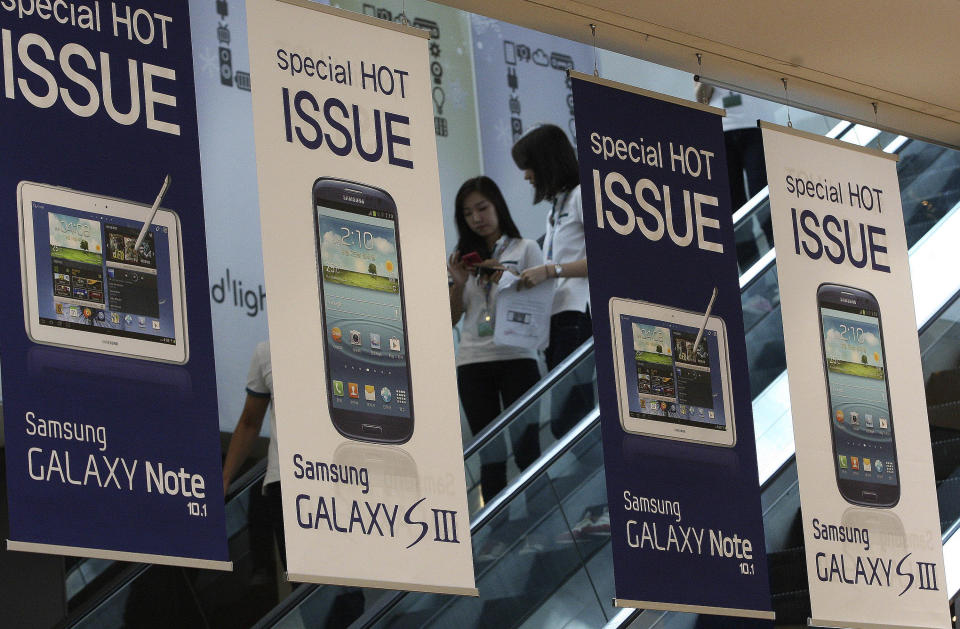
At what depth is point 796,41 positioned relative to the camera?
7.43m

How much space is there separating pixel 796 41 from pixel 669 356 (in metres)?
1.99

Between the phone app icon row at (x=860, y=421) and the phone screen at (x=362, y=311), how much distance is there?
225 centimetres

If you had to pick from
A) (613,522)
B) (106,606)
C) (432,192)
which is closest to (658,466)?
(613,522)

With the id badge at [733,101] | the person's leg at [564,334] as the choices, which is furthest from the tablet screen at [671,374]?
the id badge at [733,101]

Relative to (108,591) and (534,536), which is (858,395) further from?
(108,591)

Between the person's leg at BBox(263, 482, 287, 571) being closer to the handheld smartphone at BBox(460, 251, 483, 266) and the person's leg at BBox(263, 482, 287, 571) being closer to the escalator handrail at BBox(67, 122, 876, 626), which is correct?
the escalator handrail at BBox(67, 122, 876, 626)

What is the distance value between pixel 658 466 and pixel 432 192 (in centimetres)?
139

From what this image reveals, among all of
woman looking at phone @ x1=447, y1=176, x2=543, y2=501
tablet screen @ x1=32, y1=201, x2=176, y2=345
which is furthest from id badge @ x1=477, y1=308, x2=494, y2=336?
tablet screen @ x1=32, y1=201, x2=176, y2=345

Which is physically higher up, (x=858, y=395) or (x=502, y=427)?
(x=502, y=427)

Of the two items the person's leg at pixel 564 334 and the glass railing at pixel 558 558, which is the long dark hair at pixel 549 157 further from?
the glass railing at pixel 558 558

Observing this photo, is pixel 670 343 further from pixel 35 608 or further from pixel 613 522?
pixel 35 608

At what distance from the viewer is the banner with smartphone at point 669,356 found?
5.88 metres

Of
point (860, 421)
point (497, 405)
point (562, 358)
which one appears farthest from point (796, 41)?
point (497, 405)

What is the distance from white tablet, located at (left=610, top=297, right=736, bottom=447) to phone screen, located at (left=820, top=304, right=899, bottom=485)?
60 cm
